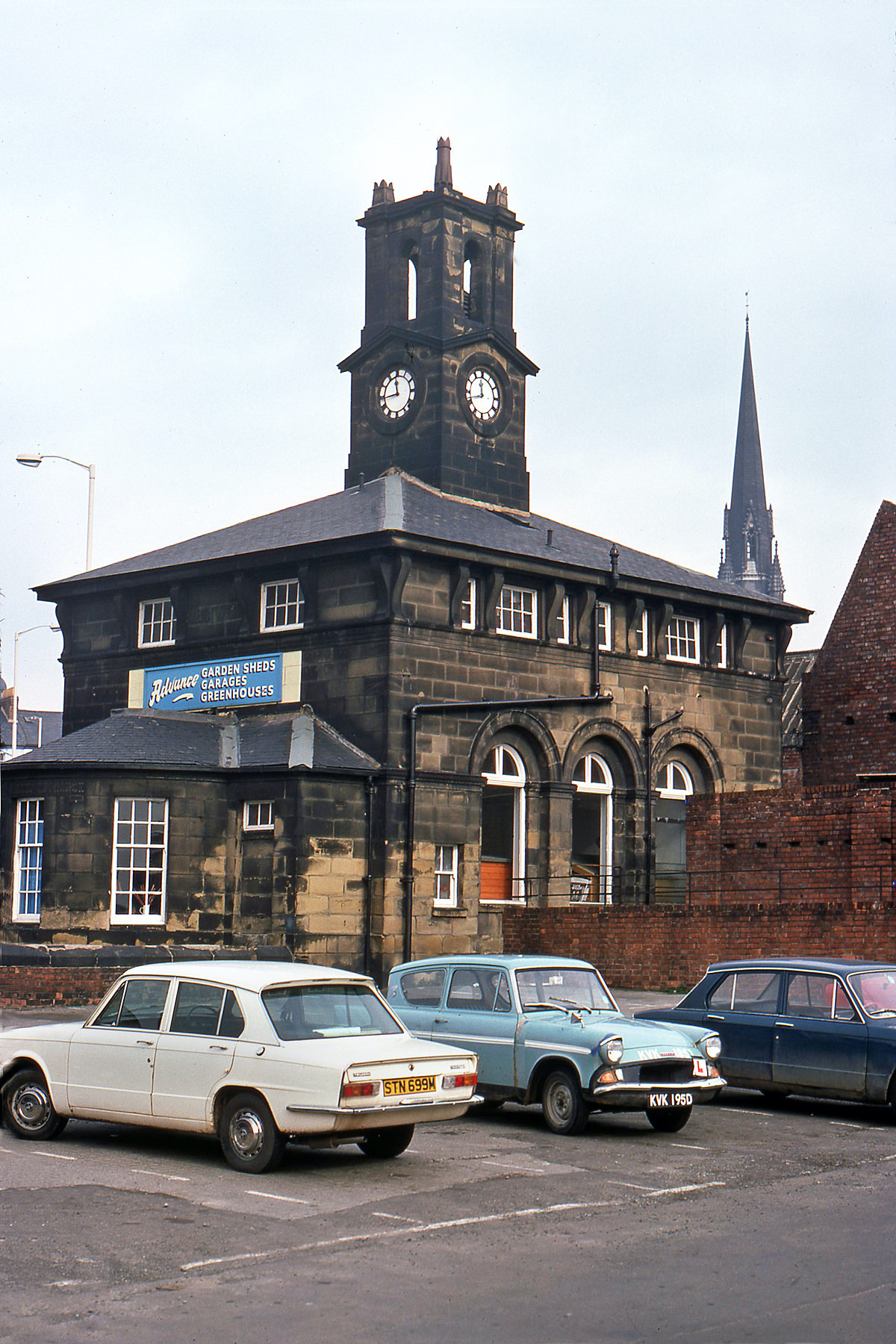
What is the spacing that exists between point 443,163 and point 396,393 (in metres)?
5.78

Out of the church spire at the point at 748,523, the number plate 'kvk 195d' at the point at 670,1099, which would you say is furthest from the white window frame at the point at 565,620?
the church spire at the point at 748,523

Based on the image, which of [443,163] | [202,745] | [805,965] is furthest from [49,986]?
[443,163]

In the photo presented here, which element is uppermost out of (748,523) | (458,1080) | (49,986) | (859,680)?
(748,523)

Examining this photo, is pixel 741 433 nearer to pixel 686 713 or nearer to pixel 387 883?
pixel 686 713

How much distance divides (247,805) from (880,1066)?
703 inches

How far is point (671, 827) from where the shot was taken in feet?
122

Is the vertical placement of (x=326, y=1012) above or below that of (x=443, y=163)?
below

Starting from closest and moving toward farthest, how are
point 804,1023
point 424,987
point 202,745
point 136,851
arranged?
point 424,987, point 804,1023, point 136,851, point 202,745

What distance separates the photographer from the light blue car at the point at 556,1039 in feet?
44.2

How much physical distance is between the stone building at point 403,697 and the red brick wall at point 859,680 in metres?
1.11

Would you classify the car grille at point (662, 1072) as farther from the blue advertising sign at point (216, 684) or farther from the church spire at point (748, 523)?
the church spire at point (748, 523)

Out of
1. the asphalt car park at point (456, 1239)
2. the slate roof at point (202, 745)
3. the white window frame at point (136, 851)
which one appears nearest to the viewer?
the asphalt car park at point (456, 1239)

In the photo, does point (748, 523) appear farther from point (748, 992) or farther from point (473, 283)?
point (748, 992)

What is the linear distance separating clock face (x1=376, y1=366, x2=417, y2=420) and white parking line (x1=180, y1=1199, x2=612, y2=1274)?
30.7 m
